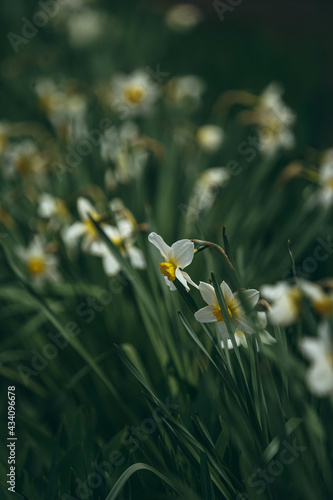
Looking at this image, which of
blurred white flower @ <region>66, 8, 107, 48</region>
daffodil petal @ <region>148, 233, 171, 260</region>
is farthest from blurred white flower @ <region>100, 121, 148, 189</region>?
blurred white flower @ <region>66, 8, 107, 48</region>

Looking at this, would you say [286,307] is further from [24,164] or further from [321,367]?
[24,164]

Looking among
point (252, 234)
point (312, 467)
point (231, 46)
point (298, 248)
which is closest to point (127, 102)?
point (252, 234)

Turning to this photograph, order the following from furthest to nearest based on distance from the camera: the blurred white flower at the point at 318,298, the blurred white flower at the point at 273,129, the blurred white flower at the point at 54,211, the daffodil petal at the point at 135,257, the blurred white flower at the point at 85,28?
the blurred white flower at the point at 85,28 < the blurred white flower at the point at 273,129 < the blurred white flower at the point at 54,211 < the daffodil petal at the point at 135,257 < the blurred white flower at the point at 318,298

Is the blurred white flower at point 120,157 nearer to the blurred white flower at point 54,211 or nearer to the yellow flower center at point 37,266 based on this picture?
the blurred white flower at point 54,211

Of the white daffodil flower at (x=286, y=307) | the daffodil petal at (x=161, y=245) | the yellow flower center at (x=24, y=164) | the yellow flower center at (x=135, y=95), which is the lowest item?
the white daffodil flower at (x=286, y=307)

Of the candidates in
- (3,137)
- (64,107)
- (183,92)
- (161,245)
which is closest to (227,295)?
(161,245)

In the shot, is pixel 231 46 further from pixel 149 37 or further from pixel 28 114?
pixel 28 114

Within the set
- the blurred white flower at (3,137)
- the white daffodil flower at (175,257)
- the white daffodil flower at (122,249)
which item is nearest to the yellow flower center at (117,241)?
the white daffodil flower at (122,249)
